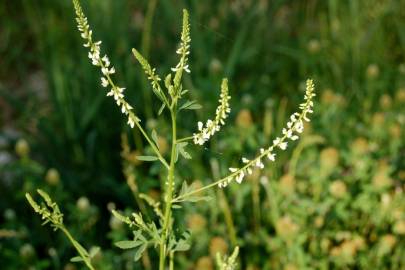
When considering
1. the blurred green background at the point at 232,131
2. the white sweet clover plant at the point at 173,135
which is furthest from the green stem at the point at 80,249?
the blurred green background at the point at 232,131

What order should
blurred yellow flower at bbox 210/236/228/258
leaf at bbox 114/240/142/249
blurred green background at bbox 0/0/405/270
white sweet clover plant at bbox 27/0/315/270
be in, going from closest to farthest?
white sweet clover plant at bbox 27/0/315/270, leaf at bbox 114/240/142/249, blurred yellow flower at bbox 210/236/228/258, blurred green background at bbox 0/0/405/270

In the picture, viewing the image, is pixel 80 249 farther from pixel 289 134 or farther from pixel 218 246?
pixel 218 246

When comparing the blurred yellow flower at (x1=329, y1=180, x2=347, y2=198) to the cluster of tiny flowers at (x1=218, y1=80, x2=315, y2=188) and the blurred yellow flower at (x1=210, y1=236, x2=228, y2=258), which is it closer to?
the blurred yellow flower at (x1=210, y1=236, x2=228, y2=258)

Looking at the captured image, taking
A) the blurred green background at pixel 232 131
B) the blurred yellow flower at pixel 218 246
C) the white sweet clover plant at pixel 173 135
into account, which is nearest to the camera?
the white sweet clover plant at pixel 173 135

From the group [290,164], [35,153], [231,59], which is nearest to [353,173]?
[290,164]

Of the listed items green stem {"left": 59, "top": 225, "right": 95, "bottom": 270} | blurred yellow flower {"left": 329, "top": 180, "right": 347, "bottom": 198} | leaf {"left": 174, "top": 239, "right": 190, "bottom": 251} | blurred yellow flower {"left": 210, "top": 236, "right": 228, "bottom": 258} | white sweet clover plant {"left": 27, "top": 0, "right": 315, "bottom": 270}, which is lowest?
green stem {"left": 59, "top": 225, "right": 95, "bottom": 270}

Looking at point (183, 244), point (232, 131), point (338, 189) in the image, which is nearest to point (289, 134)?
point (183, 244)

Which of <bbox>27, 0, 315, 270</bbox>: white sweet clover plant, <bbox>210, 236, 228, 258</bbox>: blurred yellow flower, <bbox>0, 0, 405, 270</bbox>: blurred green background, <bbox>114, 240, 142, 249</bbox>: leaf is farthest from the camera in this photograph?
<bbox>0, 0, 405, 270</bbox>: blurred green background

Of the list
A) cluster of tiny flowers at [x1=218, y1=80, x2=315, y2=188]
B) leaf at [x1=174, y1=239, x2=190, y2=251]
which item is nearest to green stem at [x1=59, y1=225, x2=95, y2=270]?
leaf at [x1=174, y1=239, x2=190, y2=251]

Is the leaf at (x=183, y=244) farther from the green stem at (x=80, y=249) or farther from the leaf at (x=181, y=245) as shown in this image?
the green stem at (x=80, y=249)
